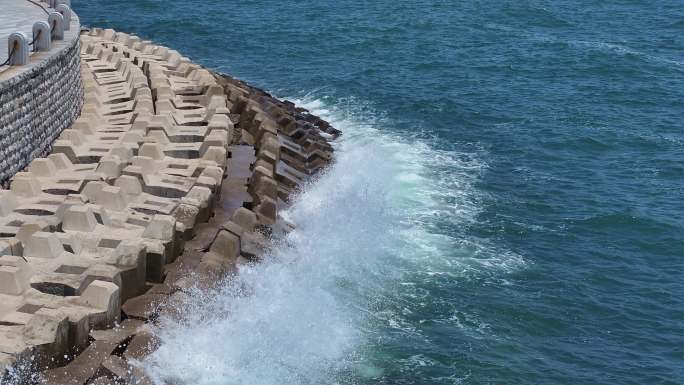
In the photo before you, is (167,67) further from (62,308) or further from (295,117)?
(62,308)

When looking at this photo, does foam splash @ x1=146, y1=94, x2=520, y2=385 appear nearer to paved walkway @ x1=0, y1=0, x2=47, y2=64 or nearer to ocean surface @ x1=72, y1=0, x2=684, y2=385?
ocean surface @ x1=72, y1=0, x2=684, y2=385

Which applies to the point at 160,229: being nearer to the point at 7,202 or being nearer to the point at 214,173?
the point at 7,202

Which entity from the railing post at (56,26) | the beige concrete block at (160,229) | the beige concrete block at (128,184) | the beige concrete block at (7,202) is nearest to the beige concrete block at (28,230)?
the beige concrete block at (7,202)

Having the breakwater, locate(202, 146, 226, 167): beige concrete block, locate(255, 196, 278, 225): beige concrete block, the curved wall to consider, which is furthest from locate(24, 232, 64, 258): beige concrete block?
locate(202, 146, 226, 167): beige concrete block

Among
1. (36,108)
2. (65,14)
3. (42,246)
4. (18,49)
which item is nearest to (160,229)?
(42,246)

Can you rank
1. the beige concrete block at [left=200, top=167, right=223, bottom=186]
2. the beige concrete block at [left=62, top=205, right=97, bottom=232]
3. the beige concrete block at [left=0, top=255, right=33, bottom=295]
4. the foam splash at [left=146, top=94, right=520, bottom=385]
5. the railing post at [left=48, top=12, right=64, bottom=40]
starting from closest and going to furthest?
the beige concrete block at [left=0, top=255, right=33, bottom=295], the foam splash at [left=146, top=94, right=520, bottom=385], the beige concrete block at [left=62, top=205, right=97, bottom=232], the beige concrete block at [left=200, top=167, right=223, bottom=186], the railing post at [left=48, top=12, right=64, bottom=40]
